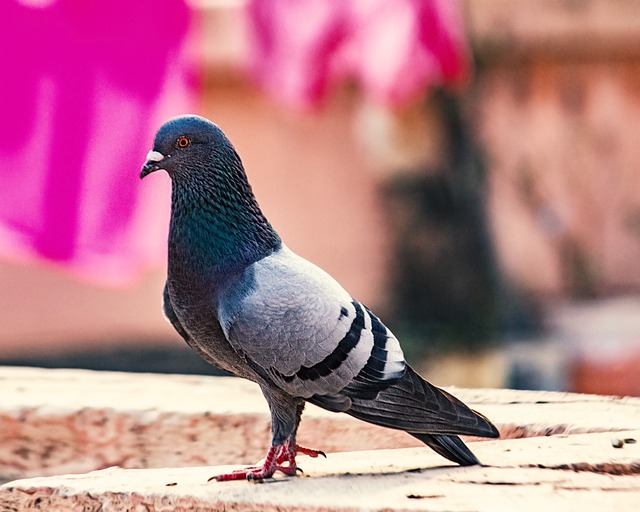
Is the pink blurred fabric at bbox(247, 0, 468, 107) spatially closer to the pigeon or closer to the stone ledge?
the stone ledge

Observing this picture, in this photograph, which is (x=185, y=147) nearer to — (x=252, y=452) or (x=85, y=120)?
(x=252, y=452)

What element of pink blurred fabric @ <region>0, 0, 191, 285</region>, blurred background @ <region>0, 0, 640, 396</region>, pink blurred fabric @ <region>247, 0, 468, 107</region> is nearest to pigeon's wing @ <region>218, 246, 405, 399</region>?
pink blurred fabric @ <region>0, 0, 191, 285</region>

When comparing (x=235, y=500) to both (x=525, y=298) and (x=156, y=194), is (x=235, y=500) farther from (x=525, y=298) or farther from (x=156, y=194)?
(x=525, y=298)

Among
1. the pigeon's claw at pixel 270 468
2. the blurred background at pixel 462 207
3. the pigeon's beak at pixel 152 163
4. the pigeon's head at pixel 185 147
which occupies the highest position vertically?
the blurred background at pixel 462 207

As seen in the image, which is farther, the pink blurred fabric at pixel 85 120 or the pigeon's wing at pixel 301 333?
the pink blurred fabric at pixel 85 120

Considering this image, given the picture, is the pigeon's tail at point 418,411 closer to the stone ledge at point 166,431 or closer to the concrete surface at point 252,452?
the concrete surface at point 252,452

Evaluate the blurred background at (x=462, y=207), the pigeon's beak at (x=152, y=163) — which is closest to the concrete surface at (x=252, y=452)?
the pigeon's beak at (x=152, y=163)

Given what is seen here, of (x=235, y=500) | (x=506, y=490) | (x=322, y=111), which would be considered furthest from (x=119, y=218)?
(x=322, y=111)

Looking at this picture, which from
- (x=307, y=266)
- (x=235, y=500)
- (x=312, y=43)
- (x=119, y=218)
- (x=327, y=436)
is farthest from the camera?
(x=312, y=43)

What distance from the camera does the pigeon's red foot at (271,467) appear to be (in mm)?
2088

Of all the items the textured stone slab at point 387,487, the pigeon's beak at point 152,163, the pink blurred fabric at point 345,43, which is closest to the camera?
the textured stone slab at point 387,487

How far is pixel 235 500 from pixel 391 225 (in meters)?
3.29

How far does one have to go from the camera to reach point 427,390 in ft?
6.84

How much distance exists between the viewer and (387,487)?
6.55 ft
